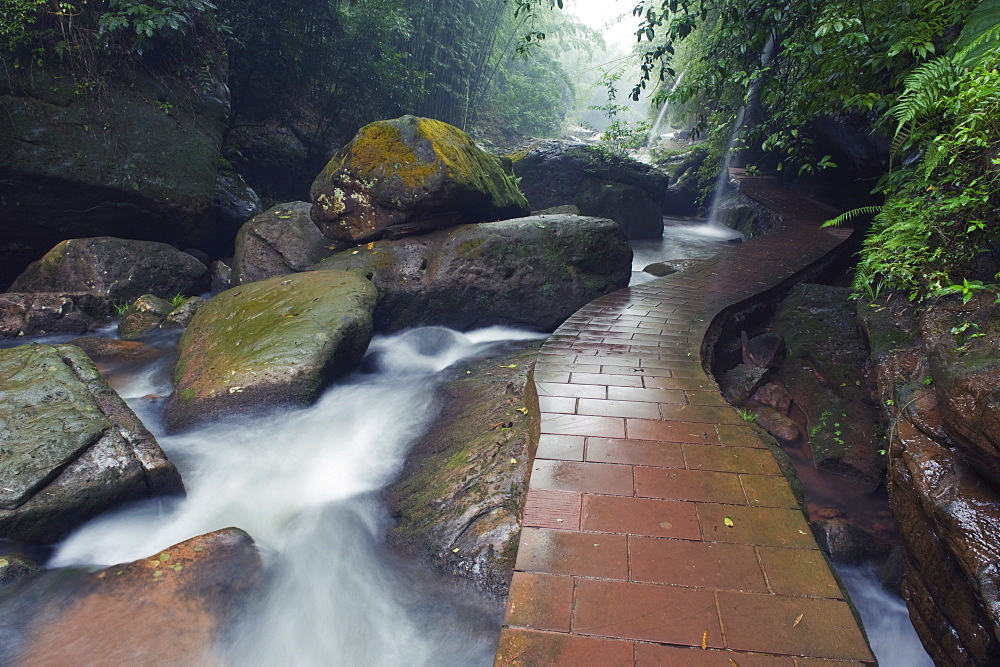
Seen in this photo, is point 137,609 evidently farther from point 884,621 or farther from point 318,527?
point 884,621

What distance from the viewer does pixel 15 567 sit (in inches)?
104

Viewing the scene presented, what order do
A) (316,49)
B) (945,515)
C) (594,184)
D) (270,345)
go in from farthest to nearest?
(594,184)
(316,49)
(270,345)
(945,515)

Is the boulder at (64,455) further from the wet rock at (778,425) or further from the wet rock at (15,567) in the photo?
the wet rock at (778,425)

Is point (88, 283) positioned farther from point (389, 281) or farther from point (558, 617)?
point (558, 617)

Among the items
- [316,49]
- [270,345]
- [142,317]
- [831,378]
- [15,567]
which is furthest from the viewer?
[316,49]

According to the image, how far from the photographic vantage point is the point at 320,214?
6.61m

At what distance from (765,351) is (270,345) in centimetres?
462

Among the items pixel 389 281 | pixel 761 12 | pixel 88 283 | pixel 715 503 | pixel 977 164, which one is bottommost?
pixel 88 283

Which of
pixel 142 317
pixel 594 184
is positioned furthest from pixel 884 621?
pixel 594 184

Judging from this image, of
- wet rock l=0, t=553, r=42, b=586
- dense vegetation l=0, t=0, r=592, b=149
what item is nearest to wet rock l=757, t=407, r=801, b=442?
dense vegetation l=0, t=0, r=592, b=149

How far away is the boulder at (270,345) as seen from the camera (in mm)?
4207

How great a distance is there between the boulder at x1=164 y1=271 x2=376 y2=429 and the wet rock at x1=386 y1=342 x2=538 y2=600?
1148mm

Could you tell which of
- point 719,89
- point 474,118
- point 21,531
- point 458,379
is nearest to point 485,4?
point 474,118

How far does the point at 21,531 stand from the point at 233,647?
1384mm
